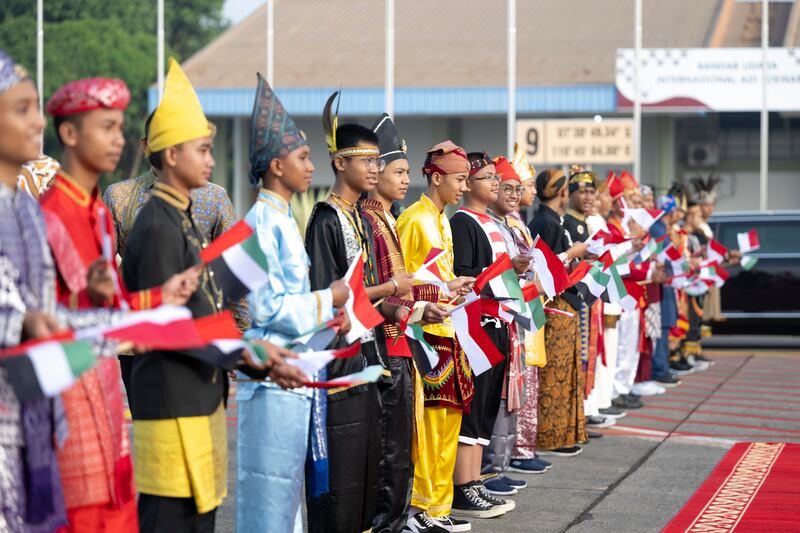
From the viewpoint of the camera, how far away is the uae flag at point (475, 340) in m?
6.85

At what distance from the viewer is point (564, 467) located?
353 inches

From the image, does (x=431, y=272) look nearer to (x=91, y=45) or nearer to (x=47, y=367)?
(x=47, y=367)

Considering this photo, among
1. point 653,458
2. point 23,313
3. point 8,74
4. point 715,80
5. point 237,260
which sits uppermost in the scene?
point 715,80

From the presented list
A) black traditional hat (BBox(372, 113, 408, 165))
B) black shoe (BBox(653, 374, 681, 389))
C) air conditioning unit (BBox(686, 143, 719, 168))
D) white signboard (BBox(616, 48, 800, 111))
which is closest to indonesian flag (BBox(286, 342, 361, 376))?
black traditional hat (BBox(372, 113, 408, 165))

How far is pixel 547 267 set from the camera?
777 centimetres

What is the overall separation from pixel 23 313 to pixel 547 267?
4623 mm

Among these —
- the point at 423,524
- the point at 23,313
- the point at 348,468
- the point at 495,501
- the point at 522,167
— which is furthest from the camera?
the point at 522,167

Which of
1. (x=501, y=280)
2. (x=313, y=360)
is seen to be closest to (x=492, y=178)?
(x=501, y=280)

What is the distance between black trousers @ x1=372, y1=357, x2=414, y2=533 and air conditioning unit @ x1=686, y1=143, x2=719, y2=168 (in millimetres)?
27936

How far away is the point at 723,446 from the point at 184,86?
21.4 ft

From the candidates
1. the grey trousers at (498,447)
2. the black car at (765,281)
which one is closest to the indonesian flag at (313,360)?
the grey trousers at (498,447)

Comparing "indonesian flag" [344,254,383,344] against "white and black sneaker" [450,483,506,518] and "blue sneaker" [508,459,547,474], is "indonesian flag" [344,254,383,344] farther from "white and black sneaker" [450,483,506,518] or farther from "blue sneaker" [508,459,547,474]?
"blue sneaker" [508,459,547,474]

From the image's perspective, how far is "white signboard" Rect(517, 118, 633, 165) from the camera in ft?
59.9

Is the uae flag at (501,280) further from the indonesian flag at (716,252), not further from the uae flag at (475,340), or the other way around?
the indonesian flag at (716,252)
